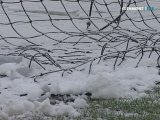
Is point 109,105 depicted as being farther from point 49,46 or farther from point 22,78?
point 49,46

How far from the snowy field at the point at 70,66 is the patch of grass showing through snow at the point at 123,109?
0.23ft

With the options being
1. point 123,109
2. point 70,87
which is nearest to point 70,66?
point 70,87

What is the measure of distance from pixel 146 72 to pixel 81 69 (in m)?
0.53

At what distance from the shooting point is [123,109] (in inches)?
132

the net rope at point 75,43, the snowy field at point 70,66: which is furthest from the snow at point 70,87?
the net rope at point 75,43

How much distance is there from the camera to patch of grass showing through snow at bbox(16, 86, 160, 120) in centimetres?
315

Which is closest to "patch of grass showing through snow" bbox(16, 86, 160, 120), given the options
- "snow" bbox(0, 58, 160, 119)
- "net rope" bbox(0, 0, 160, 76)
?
"snow" bbox(0, 58, 160, 119)

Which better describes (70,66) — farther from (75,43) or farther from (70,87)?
(75,43)

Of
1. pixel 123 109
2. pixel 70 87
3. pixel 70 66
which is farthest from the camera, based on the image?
pixel 70 66

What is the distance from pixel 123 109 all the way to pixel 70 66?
1075 millimetres

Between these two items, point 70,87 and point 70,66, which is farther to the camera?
point 70,66

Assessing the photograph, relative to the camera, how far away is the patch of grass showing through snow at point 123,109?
10.3 ft

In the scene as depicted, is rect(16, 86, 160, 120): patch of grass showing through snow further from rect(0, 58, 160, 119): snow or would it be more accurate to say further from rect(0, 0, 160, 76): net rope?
rect(0, 0, 160, 76): net rope

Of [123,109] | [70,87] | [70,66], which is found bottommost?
[123,109]
